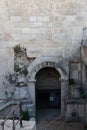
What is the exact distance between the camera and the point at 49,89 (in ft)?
66.0

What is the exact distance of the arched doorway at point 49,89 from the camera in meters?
19.9

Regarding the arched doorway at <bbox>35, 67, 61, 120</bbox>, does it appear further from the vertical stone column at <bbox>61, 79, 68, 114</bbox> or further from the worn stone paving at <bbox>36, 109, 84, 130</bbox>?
the vertical stone column at <bbox>61, 79, 68, 114</bbox>

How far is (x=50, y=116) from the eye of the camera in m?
19.3

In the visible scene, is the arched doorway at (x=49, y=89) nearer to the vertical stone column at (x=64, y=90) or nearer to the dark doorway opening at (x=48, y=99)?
the dark doorway opening at (x=48, y=99)

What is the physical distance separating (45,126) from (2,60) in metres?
4.07

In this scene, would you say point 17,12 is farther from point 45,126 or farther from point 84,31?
point 45,126

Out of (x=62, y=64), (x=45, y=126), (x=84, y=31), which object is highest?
(x=84, y=31)

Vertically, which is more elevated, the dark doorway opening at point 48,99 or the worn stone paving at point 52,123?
the dark doorway opening at point 48,99

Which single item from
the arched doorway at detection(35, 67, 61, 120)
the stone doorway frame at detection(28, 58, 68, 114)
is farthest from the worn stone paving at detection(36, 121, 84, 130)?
the stone doorway frame at detection(28, 58, 68, 114)

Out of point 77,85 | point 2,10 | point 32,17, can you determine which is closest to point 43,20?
point 32,17

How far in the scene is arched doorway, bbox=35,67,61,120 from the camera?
19875 millimetres

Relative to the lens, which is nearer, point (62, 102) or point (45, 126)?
point (45, 126)

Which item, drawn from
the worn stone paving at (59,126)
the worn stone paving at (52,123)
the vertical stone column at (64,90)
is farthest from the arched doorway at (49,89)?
the worn stone paving at (59,126)

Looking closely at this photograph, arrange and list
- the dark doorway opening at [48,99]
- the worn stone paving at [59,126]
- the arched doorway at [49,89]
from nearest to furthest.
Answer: the worn stone paving at [59,126]
the arched doorway at [49,89]
the dark doorway opening at [48,99]
